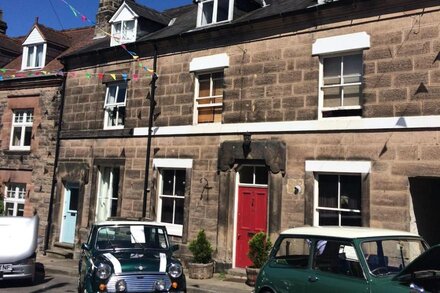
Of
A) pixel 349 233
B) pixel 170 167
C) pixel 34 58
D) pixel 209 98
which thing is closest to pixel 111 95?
pixel 170 167

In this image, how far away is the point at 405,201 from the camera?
386 inches

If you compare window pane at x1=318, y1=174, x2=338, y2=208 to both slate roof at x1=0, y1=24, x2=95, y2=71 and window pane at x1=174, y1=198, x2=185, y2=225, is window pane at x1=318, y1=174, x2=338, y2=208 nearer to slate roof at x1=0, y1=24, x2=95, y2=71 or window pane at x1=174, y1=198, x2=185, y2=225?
window pane at x1=174, y1=198, x2=185, y2=225

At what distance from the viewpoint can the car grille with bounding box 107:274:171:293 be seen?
7281mm

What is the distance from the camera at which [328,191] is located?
11070mm

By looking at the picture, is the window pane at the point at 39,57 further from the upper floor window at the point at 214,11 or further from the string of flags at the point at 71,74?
the upper floor window at the point at 214,11

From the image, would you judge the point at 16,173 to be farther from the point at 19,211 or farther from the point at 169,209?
the point at 169,209

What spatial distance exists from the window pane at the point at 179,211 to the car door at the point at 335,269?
25.5ft

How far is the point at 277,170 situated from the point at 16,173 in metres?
12.1

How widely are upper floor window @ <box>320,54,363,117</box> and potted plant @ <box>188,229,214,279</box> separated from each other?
188 inches

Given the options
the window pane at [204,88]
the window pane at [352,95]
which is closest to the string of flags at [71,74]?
the window pane at [204,88]

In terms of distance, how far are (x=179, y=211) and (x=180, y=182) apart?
35.7 inches

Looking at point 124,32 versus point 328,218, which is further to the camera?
point 124,32

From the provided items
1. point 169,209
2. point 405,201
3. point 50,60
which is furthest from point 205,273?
point 50,60

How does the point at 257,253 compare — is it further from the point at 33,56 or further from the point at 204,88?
the point at 33,56
